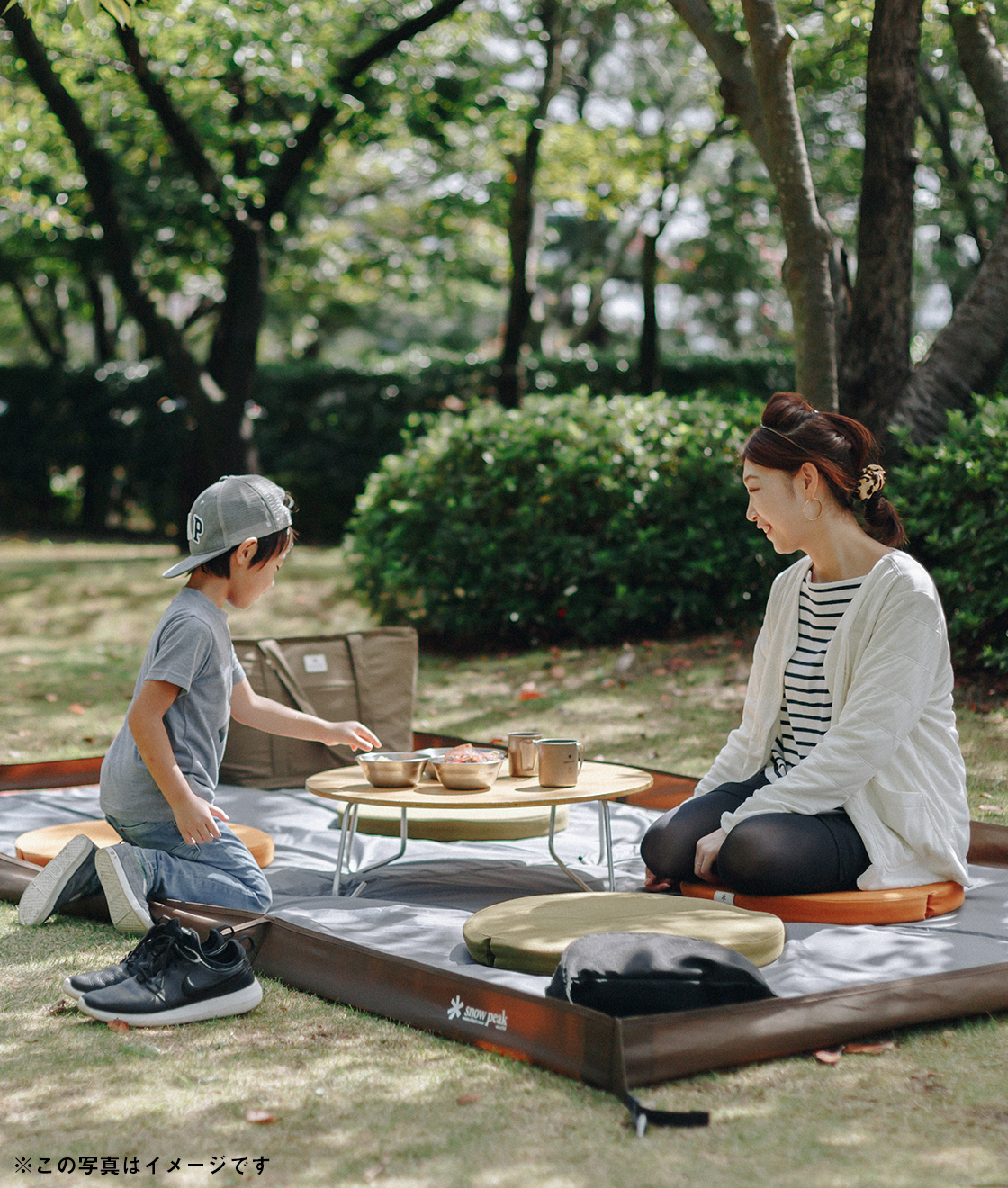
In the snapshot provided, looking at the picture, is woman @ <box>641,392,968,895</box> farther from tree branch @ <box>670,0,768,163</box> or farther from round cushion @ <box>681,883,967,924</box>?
tree branch @ <box>670,0,768,163</box>

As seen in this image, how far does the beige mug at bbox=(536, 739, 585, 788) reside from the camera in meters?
3.69

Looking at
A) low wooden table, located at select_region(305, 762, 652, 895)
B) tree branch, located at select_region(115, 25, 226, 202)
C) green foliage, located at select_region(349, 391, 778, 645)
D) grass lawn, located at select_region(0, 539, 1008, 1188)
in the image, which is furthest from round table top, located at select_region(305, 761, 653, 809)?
tree branch, located at select_region(115, 25, 226, 202)

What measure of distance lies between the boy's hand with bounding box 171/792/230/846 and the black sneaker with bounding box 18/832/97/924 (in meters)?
0.38

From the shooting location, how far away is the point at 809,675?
3.75 meters

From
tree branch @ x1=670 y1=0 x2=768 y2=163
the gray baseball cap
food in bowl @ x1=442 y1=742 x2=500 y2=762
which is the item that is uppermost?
tree branch @ x1=670 y1=0 x2=768 y2=163

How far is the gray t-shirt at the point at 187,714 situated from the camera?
3.48 m

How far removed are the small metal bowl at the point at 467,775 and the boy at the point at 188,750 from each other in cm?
63

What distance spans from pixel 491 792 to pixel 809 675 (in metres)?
1.05

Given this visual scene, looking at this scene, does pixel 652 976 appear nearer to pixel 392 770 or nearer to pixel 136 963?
pixel 136 963

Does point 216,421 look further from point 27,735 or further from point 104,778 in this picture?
point 104,778

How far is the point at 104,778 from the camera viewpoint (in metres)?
3.65

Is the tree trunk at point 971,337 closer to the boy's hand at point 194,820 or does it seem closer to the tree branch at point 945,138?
the tree branch at point 945,138

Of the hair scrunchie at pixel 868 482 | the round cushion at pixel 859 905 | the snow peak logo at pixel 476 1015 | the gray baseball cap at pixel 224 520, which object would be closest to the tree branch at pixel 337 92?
the gray baseball cap at pixel 224 520

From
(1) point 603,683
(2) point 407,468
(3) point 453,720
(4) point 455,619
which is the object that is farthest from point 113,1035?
(2) point 407,468
